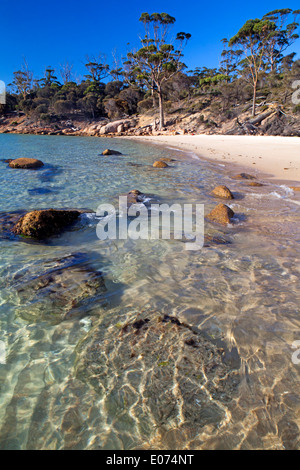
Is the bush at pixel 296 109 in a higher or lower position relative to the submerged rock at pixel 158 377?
higher

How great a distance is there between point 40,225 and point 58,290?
1.89 metres

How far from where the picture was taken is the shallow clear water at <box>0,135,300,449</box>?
153cm

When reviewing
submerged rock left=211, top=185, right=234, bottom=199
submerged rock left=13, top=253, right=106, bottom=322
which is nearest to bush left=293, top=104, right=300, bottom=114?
submerged rock left=211, top=185, right=234, bottom=199

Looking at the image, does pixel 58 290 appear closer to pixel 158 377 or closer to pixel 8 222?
pixel 158 377

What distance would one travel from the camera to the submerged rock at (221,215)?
4.80m

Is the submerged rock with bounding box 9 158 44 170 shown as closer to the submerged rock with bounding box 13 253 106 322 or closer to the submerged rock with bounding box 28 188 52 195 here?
the submerged rock with bounding box 28 188 52 195

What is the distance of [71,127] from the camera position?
45.2m

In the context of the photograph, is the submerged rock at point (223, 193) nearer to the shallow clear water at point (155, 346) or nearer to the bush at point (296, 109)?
the shallow clear water at point (155, 346)

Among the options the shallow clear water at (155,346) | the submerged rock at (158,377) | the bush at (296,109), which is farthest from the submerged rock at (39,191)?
the bush at (296,109)

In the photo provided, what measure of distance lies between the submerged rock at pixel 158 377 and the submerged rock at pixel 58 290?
40 centimetres

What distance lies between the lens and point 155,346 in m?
2.05

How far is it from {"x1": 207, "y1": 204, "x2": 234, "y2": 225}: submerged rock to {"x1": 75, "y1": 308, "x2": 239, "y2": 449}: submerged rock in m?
2.96
